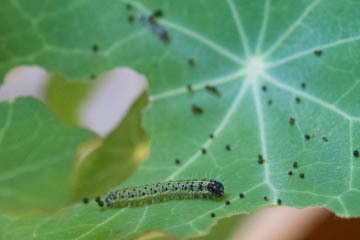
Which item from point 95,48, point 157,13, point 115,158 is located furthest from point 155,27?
point 115,158

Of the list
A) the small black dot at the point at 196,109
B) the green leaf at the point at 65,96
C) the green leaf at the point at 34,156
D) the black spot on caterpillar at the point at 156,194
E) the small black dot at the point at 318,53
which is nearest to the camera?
the black spot on caterpillar at the point at 156,194

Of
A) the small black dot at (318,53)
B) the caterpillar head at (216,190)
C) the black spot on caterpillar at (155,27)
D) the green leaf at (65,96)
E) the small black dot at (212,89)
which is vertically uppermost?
the green leaf at (65,96)

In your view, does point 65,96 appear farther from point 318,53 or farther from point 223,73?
point 318,53

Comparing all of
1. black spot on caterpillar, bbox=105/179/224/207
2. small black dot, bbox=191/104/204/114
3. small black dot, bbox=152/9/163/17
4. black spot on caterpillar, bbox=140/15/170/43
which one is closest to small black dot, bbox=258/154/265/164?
black spot on caterpillar, bbox=105/179/224/207

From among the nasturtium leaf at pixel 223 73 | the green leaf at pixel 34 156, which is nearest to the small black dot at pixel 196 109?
the nasturtium leaf at pixel 223 73

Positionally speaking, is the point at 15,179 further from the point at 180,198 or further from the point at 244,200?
the point at 244,200

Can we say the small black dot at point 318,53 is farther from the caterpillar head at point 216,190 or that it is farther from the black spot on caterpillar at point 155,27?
the caterpillar head at point 216,190
